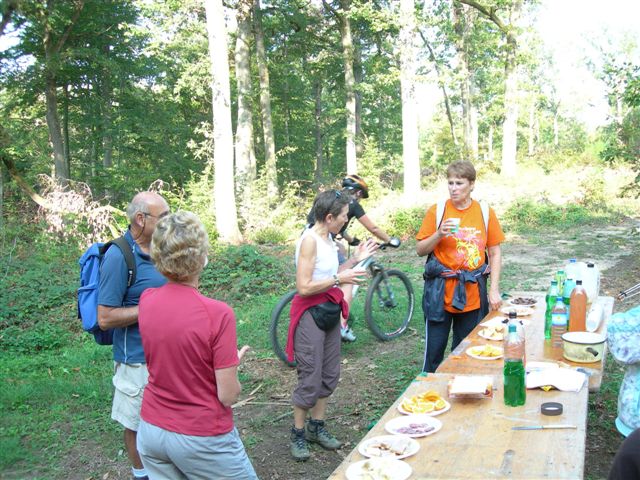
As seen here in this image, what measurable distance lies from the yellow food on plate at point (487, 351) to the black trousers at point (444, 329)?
765 mm

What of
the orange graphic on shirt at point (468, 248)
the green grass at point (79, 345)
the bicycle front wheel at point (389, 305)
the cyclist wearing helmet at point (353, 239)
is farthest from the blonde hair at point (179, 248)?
the bicycle front wheel at point (389, 305)

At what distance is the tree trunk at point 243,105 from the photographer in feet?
55.4

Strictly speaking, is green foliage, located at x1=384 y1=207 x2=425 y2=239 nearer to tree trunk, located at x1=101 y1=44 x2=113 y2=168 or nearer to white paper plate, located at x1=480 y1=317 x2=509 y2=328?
white paper plate, located at x1=480 y1=317 x2=509 y2=328

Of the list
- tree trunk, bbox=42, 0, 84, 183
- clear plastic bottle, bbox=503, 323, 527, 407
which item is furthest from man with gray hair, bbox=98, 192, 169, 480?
tree trunk, bbox=42, 0, 84, 183

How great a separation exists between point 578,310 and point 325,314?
1.64m

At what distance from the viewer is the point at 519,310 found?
14.1 ft

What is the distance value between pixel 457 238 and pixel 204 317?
→ 2.49 metres

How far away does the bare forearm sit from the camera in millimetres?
2938

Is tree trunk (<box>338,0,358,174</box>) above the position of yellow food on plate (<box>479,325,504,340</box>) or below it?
above

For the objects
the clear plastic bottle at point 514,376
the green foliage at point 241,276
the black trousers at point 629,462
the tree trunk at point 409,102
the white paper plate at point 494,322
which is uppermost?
the tree trunk at point 409,102

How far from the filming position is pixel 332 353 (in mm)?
3986

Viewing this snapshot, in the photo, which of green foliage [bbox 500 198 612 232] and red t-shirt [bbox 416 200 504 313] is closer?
red t-shirt [bbox 416 200 504 313]

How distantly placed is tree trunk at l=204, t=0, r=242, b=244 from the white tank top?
982 cm

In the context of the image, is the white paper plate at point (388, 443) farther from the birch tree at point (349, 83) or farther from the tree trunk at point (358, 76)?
the tree trunk at point (358, 76)
